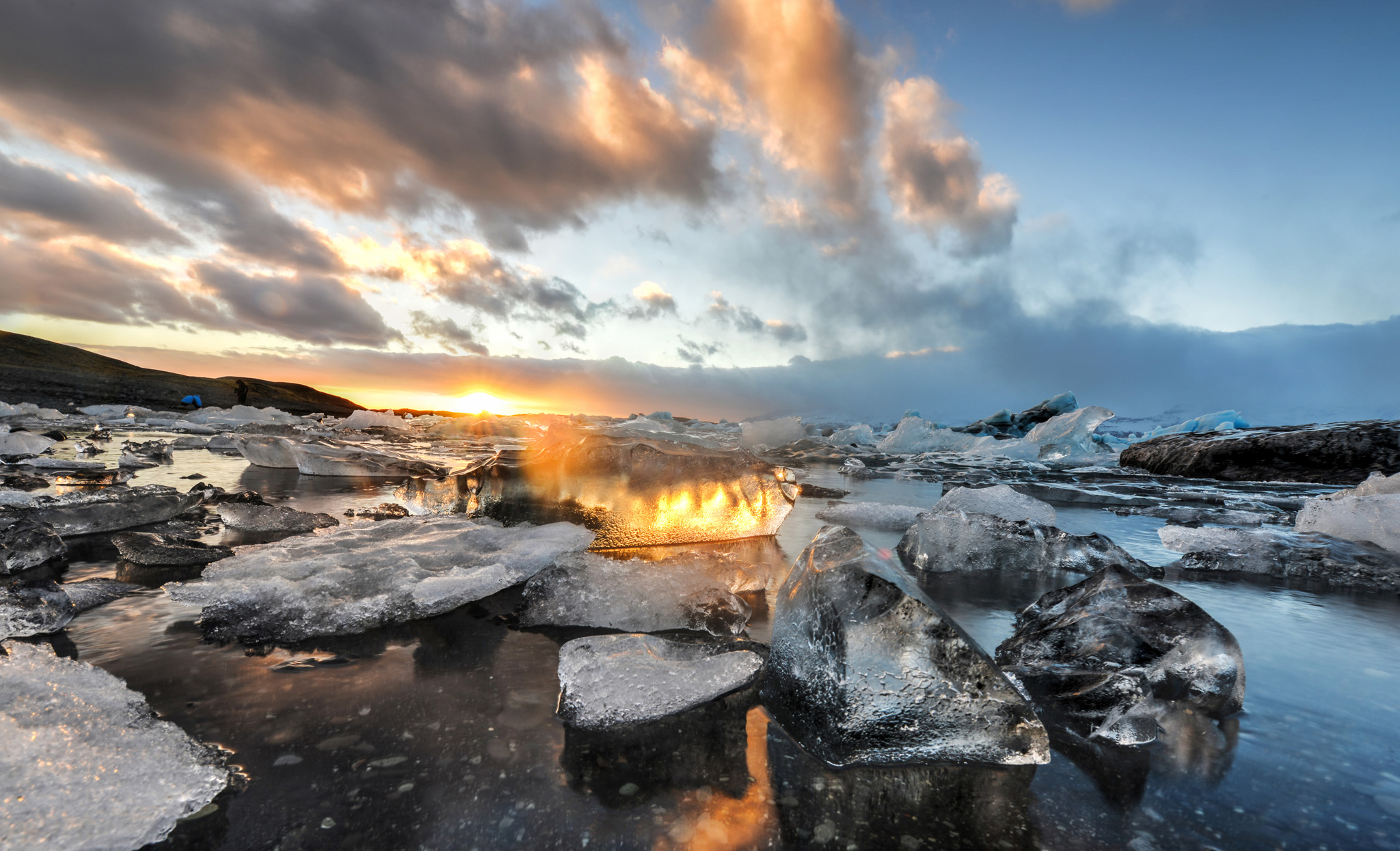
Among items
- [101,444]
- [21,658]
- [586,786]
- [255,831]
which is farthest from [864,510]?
[101,444]

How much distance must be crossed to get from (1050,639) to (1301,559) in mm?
2556

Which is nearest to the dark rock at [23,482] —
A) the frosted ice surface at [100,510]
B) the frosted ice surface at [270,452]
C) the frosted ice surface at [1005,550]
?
the frosted ice surface at [100,510]

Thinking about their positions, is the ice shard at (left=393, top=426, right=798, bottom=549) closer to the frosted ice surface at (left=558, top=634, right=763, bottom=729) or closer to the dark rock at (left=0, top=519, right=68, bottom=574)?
the frosted ice surface at (left=558, top=634, right=763, bottom=729)

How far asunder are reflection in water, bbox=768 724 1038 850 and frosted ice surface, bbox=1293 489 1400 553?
4082 mm

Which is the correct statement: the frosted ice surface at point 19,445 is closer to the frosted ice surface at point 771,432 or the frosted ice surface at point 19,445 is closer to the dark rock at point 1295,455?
the frosted ice surface at point 771,432

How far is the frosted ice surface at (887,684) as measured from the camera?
1.16 meters

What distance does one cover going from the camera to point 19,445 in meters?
7.82

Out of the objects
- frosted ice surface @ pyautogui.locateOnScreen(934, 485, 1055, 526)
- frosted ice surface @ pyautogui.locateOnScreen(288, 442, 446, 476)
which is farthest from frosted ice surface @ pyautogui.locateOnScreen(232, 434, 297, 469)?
frosted ice surface @ pyautogui.locateOnScreen(934, 485, 1055, 526)

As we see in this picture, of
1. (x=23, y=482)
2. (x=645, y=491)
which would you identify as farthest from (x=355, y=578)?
(x=23, y=482)

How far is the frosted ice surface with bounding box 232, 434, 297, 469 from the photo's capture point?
21.8ft

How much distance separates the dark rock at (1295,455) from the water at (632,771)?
12.0 metres

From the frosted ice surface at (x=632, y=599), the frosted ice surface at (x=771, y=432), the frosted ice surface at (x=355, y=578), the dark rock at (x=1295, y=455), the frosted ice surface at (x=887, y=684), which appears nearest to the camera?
the frosted ice surface at (x=887, y=684)

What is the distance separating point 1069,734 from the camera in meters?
1.25

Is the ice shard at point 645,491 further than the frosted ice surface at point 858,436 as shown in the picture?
No
